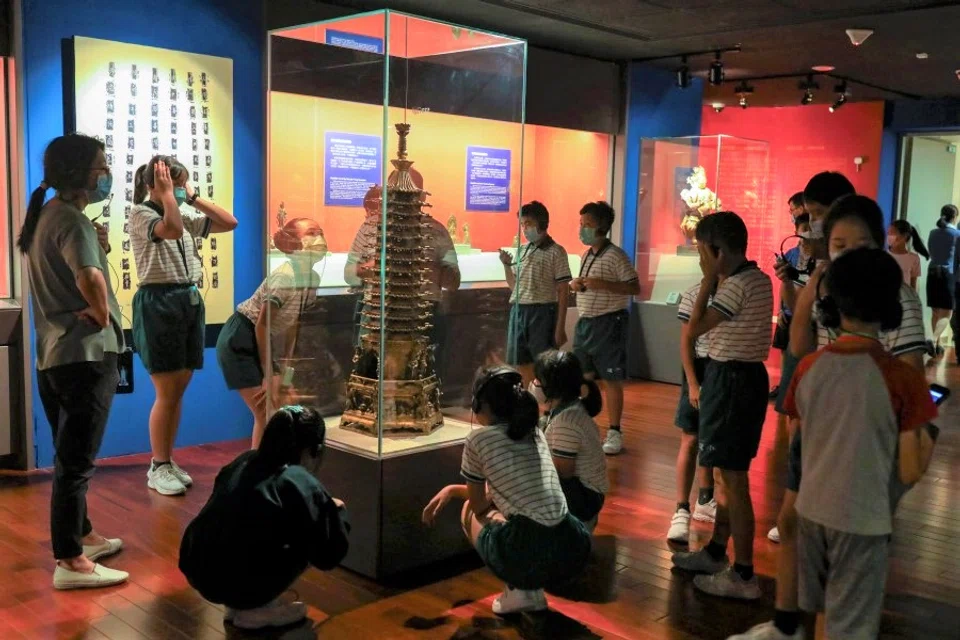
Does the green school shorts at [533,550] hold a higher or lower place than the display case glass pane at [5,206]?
lower

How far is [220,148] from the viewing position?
536cm

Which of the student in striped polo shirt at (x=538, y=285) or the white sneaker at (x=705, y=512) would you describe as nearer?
the white sneaker at (x=705, y=512)

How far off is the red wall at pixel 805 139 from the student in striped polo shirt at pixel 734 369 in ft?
22.4

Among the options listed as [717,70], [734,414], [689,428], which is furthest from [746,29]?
[734,414]

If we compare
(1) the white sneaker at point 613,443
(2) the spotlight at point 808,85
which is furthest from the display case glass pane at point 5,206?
(2) the spotlight at point 808,85

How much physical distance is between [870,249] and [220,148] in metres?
4.03

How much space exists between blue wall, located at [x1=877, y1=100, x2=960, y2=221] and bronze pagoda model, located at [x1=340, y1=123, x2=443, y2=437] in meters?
7.79

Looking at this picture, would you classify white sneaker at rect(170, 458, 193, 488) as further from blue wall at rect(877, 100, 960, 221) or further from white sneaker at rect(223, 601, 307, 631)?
blue wall at rect(877, 100, 960, 221)

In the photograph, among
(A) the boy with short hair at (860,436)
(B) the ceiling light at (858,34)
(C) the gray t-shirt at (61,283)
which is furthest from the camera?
(B) the ceiling light at (858,34)

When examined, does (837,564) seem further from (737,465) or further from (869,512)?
(737,465)

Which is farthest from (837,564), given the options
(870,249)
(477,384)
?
(477,384)

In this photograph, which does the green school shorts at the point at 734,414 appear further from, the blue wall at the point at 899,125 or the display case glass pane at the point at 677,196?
the blue wall at the point at 899,125

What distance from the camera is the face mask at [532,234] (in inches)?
215

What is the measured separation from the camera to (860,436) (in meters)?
2.32
